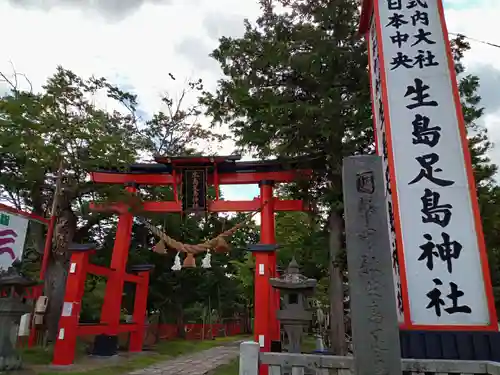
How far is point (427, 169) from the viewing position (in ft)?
18.6

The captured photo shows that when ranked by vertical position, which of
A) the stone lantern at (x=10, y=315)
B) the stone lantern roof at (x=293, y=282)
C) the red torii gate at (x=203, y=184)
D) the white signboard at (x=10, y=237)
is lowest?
the stone lantern at (x=10, y=315)

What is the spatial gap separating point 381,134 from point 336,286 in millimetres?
4722

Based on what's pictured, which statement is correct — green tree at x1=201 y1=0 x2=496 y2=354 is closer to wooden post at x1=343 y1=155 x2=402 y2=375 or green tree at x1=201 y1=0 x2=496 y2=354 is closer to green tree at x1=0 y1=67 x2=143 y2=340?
green tree at x1=0 y1=67 x2=143 y2=340

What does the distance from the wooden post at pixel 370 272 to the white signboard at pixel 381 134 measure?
6.85 feet

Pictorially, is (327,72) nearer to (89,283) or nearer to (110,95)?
(110,95)

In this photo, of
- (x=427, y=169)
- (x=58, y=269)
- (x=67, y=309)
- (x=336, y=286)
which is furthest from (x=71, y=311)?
(x=427, y=169)

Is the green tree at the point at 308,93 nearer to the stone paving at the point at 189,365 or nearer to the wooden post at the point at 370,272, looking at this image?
the stone paving at the point at 189,365

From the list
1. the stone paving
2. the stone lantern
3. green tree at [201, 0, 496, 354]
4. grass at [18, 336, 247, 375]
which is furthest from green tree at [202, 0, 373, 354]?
the stone lantern

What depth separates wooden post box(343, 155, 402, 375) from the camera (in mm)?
3154

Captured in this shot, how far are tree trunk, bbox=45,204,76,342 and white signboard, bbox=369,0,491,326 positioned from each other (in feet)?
30.6

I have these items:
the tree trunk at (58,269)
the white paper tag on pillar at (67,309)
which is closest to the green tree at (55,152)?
the tree trunk at (58,269)

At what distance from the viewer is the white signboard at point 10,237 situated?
9.06m

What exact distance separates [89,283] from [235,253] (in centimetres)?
1106

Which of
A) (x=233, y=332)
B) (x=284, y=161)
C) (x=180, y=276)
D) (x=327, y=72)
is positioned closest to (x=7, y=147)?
(x=284, y=161)
